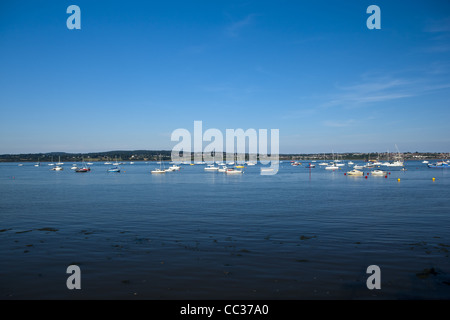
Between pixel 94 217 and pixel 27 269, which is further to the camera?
pixel 94 217

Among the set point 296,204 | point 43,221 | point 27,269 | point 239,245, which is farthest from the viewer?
point 296,204

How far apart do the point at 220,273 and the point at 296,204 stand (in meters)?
24.0

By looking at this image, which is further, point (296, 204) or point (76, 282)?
point (296, 204)

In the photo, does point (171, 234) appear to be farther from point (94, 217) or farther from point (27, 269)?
point (94, 217)

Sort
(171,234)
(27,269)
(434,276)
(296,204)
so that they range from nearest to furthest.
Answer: (434,276)
(27,269)
(171,234)
(296,204)

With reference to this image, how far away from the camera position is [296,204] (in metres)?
36.2

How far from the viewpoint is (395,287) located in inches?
472

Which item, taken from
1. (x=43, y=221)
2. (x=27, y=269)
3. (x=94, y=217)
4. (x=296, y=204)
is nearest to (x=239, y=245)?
(x=27, y=269)
